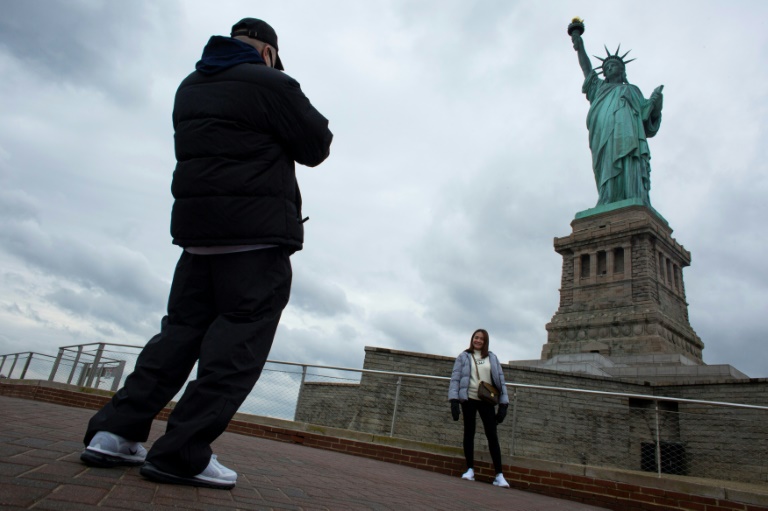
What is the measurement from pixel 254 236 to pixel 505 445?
7.37 m

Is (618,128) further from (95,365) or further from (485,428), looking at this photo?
(95,365)

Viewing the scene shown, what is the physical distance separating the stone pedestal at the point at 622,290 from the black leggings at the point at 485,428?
16.3 meters

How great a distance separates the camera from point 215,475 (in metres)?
2.35

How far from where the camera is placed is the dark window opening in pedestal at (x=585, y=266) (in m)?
25.2

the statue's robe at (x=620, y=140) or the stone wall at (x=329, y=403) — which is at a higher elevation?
the statue's robe at (x=620, y=140)

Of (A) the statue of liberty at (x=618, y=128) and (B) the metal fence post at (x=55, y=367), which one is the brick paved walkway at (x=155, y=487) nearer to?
(B) the metal fence post at (x=55, y=367)

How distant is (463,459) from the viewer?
7.25 m

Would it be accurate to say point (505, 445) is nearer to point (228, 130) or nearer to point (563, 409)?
point (563, 409)

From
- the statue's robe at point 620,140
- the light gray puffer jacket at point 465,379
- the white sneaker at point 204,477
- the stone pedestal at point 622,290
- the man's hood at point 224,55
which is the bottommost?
the white sneaker at point 204,477

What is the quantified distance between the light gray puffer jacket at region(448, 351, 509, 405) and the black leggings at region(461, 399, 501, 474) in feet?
0.47

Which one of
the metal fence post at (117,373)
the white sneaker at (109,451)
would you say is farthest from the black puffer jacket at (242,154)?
the metal fence post at (117,373)

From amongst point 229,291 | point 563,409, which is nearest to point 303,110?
point 229,291

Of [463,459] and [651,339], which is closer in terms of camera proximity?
[463,459]

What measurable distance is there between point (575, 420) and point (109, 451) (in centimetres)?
1104
